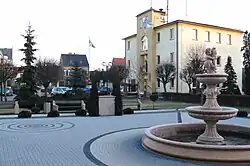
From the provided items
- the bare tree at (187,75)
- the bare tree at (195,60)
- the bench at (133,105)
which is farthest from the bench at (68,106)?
the bare tree at (187,75)

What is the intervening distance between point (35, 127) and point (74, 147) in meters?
5.71

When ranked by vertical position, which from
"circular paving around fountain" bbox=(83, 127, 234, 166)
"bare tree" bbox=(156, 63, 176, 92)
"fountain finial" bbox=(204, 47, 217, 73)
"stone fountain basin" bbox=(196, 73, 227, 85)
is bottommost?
"circular paving around fountain" bbox=(83, 127, 234, 166)

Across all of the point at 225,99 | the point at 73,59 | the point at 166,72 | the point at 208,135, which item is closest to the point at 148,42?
the point at 166,72

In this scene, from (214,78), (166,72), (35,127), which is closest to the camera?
(214,78)

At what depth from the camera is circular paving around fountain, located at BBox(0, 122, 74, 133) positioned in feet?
48.6

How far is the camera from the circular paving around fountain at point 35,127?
14812 mm

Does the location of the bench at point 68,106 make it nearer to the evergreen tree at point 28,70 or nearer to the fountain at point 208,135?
the evergreen tree at point 28,70

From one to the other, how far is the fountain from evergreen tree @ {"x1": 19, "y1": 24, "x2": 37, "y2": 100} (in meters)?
20.5

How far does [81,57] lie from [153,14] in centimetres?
5335

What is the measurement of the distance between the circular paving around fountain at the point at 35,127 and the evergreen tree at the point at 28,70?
13591 mm

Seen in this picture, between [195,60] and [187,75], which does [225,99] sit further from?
[187,75]

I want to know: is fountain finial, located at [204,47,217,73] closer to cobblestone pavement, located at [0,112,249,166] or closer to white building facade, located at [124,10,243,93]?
cobblestone pavement, located at [0,112,249,166]

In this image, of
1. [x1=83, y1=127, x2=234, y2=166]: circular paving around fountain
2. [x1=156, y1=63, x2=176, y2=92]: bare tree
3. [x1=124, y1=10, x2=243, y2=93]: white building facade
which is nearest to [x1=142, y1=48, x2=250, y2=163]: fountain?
[x1=83, y1=127, x2=234, y2=166]: circular paving around fountain

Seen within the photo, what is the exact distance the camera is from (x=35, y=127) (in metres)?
15.8
